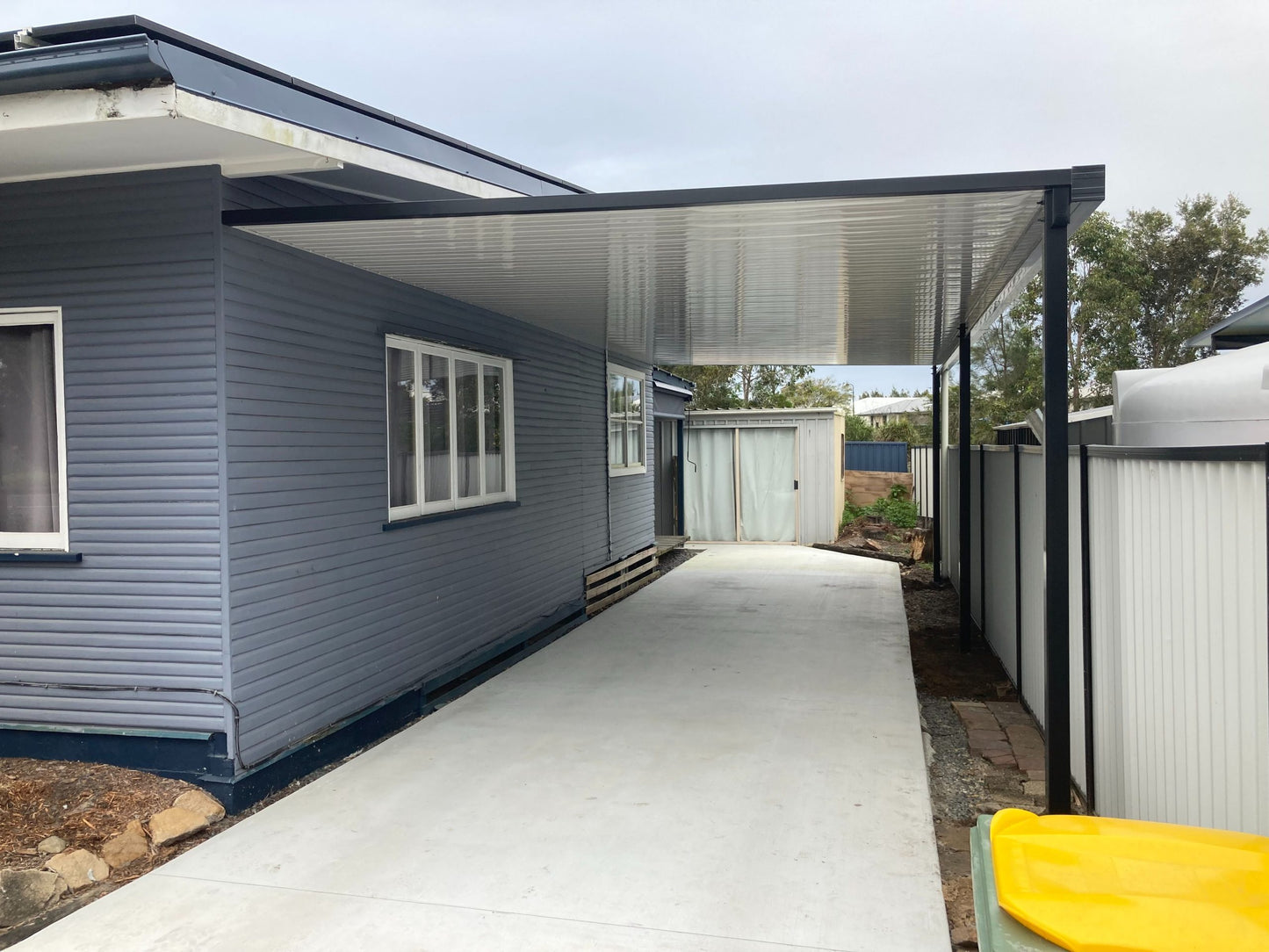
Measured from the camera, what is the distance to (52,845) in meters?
3.88

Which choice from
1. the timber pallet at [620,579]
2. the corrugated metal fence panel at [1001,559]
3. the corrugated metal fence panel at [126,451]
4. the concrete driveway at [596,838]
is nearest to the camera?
the concrete driveway at [596,838]

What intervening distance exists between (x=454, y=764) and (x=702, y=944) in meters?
2.18

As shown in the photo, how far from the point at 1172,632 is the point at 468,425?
5.08 metres

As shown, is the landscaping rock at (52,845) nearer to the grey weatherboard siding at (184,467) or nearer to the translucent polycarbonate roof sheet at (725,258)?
the grey weatherboard siding at (184,467)

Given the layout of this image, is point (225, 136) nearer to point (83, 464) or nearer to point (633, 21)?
point (83, 464)

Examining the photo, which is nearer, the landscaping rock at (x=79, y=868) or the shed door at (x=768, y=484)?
the landscaping rock at (x=79, y=868)

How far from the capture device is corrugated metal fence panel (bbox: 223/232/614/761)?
4.61m

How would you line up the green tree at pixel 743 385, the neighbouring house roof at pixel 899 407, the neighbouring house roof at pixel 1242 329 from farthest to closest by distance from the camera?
the neighbouring house roof at pixel 899 407
the green tree at pixel 743 385
the neighbouring house roof at pixel 1242 329

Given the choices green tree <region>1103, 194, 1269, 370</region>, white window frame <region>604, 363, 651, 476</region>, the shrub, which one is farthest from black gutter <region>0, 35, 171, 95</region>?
green tree <region>1103, 194, 1269, 370</region>

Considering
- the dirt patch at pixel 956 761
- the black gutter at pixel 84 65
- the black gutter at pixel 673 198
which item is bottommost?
the dirt patch at pixel 956 761

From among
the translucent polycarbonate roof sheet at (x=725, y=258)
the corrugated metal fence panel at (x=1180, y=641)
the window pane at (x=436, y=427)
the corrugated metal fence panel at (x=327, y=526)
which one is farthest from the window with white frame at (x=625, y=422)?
the corrugated metal fence panel at (x=1180, y=641)

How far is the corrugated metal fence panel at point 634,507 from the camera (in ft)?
37.2

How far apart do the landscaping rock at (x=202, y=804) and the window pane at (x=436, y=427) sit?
2532mm

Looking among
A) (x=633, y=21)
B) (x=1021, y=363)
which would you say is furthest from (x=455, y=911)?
(x=633, y=21)
